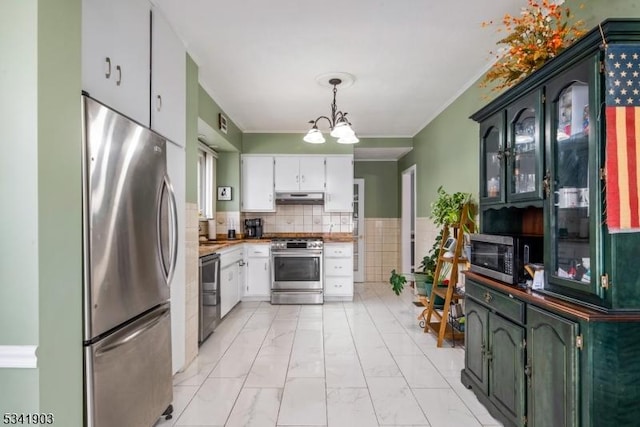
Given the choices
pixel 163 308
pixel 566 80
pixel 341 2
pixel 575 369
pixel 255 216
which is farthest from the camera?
pixel 255 216

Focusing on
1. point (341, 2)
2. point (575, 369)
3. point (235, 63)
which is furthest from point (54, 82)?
point (575, 369)

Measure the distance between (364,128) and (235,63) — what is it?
8.60ft

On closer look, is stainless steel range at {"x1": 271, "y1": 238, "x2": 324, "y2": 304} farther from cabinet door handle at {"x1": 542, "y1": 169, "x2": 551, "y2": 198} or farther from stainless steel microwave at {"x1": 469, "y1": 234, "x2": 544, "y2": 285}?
cabinet door handle at {"x1": 542, "y1": 169, "x2": 551, "y2": 198}

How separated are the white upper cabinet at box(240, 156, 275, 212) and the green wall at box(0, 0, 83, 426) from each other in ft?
13.5

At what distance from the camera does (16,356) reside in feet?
3.70

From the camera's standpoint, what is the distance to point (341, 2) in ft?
7.18

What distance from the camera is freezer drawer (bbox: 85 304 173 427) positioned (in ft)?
4.70

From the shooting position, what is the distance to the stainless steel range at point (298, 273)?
4910 mm

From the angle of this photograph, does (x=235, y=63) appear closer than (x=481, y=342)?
No

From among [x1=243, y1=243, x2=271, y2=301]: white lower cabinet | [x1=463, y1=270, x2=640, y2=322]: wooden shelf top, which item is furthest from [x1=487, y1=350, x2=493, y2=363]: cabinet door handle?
[x1=243, y1=243, x2=271, y2=301]: white lower cabinet

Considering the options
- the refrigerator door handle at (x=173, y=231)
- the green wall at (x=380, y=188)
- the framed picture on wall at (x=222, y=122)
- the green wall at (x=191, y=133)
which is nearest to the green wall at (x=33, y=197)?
the refrigerator door handle at (x=173, y=231)

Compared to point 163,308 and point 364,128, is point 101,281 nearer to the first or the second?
point 163,308

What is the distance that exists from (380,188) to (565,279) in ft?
17.3

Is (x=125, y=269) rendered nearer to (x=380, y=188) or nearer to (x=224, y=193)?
(x=224, y=193)
